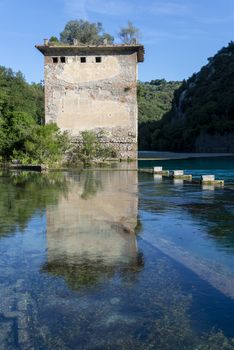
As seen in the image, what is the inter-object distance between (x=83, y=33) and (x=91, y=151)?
74.8ft

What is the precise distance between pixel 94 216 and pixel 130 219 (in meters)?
0.80

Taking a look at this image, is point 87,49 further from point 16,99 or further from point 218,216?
point 218,216

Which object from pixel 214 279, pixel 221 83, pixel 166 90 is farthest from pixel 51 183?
pixel 166 90

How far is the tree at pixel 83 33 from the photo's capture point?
49.0 meters

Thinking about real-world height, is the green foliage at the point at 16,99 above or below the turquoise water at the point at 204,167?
above

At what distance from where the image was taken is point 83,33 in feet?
165

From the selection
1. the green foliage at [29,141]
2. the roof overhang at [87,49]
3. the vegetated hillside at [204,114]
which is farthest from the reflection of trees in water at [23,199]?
the vegetated hillside at [204,114]

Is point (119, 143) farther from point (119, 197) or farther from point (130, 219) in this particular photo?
point (130, 219)

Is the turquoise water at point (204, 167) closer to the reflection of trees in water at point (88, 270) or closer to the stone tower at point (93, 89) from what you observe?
the stone tower at point (93, 89)

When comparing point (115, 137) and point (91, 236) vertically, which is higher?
point (115, 137)

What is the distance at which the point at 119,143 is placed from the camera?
32.6 m

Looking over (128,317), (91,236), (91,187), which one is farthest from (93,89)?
(128,317)

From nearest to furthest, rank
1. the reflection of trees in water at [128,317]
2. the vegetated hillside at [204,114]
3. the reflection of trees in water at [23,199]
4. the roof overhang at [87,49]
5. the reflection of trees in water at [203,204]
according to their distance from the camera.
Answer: the reflection of trees in water at [128,317], the reflection of trees in water at [203,204], the reflection of trees in water at [23,199], the roof overhang at [87,49], the vegetated hillside at [204,114]

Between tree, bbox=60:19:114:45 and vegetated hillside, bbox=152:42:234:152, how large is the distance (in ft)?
105
